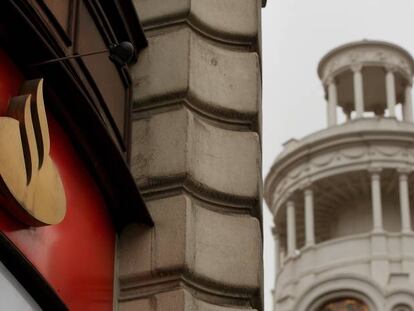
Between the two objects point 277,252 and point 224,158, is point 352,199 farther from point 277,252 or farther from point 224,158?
point 224,158

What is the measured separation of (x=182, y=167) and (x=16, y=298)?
234cm

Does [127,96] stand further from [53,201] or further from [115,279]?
[53,201]

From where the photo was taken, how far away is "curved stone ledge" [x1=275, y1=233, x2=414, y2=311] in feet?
198

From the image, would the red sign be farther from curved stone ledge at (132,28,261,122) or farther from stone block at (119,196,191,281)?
curved stone ledge at (132,28,261,122)

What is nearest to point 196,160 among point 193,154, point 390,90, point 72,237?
point 193,154

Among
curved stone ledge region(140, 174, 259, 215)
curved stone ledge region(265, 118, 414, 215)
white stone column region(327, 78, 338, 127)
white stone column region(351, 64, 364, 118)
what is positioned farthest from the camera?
white stone column region(327, 78, 338, 127)

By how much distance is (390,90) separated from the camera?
211 ft

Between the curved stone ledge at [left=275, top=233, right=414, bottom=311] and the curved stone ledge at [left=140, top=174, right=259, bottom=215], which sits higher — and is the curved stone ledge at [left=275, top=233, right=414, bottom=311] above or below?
above

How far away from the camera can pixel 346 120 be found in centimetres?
6850

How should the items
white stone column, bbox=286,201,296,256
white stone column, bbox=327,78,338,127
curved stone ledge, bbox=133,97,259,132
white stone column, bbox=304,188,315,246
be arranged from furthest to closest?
white stone column, bbox=327,78,338,127 → white stone column, bbox=286,201,296,256 → white stone column, bbox=304,188,315,246 → curved stone ledge, bbox=133,97,259,132

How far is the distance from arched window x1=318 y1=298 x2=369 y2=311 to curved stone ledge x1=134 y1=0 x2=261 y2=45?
50644mm

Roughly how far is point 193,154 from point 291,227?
57.6 meters

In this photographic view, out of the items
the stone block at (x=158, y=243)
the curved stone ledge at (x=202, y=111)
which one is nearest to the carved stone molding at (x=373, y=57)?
the curved stone ledge at (x=202, y=111)

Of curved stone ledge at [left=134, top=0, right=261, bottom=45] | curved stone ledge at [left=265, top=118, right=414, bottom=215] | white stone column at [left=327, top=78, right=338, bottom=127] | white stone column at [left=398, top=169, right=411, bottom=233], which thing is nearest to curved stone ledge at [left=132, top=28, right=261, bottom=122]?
curved stone ledge at [left=134, top=0, right=261, bottom=45]
